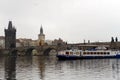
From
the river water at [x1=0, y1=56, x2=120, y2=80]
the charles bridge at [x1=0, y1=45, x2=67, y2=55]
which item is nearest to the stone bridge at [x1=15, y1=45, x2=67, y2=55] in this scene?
the charles bridge at [x1=0, y1=45, x2=67, y2=55]

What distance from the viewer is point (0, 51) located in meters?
187

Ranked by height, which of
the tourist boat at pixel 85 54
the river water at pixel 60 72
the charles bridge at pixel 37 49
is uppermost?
the charles bridge at pixel 37 49

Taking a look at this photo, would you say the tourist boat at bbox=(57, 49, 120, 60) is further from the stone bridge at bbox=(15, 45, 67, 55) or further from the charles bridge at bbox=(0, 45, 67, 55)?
the stone bridge at bbox=(15, 45, 67, 55)

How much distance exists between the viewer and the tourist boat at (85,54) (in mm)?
108750

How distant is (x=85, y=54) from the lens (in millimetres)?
114438

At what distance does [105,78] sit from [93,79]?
6.37ft

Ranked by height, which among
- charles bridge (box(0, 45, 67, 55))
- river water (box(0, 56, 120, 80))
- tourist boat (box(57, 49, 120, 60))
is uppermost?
charles bridge (box(0, 45, 67, 55))

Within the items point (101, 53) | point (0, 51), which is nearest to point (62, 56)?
point (101, 53)

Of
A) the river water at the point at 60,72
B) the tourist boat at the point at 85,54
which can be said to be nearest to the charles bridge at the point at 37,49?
the tourist boat at the point at 85,54

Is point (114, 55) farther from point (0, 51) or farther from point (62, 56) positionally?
point (0, 51)

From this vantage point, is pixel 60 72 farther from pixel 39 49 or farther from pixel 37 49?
pixel 37 49

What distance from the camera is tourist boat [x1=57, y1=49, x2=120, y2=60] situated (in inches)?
4281

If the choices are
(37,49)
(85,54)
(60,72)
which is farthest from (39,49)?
(60,72)

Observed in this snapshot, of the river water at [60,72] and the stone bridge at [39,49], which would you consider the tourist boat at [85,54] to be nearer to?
the river water at [60,72]
